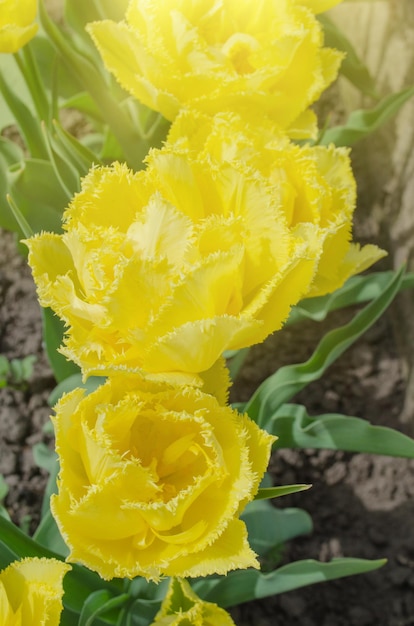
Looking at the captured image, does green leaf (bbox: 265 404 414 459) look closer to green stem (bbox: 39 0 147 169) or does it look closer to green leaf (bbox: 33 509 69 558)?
green leaf (bbox: 33 509 69 558)

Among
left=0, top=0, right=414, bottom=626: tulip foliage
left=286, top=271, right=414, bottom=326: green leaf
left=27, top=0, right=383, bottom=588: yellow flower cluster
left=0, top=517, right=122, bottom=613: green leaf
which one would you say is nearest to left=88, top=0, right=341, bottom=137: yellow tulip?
left=0, top=0, right=414, bottom=626: tulip foliage

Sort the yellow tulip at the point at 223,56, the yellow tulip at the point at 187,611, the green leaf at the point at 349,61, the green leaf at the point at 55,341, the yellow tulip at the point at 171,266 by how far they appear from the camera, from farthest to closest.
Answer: the green leaf at the point at 349,61, the green leaf at the point at 55,341, the yellow tulip at the point at 223,56, the yellow tulip at the point at 187,611, the yellow tulip at the point at 171,266

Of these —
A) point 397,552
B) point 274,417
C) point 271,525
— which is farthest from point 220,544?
point 397,552

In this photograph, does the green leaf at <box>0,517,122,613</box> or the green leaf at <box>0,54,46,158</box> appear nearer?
the green leaf at <box>0,517,122,613</box>

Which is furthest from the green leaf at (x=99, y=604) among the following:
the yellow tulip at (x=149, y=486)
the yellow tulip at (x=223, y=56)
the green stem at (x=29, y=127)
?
the green stem at (x=29, y=127)

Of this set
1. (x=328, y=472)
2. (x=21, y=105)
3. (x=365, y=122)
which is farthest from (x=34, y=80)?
(x=328, y=472)

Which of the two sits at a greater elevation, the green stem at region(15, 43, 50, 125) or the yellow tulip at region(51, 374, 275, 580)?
the green stem at region(15, 43, 50, 125)

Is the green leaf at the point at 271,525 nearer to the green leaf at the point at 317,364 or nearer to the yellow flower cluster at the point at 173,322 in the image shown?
the green leaf at the point at 317,364
